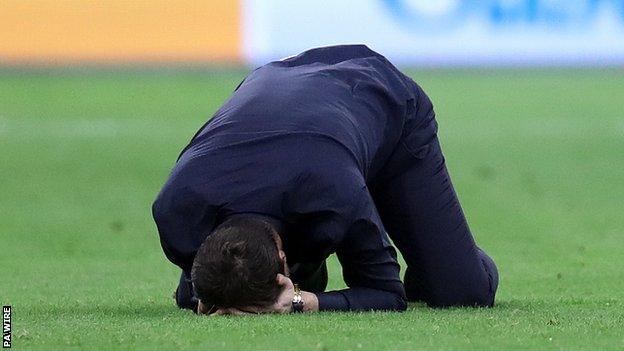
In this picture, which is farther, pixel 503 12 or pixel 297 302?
pixel 503 12

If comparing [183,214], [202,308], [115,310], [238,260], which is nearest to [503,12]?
[115,310]

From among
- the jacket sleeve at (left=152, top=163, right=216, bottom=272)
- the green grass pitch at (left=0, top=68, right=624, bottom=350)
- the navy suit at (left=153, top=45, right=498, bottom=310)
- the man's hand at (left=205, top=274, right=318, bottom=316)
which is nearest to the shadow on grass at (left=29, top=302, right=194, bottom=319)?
the green grass pitch at (left=0, top=68, right=624, bottom=350)

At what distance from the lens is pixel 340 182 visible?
209 inches

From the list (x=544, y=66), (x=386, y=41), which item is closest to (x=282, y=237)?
(x=386, y=41)

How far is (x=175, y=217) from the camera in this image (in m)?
5.36

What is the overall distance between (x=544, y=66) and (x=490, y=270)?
14.0 metres

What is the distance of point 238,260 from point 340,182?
471 millimetres

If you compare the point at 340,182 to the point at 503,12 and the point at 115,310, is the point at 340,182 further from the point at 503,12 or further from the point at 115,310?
the point at 503,12

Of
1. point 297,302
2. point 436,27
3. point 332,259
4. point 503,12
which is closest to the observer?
point 297,302

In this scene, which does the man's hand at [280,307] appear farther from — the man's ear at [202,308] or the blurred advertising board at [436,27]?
the blurred advertising board at [436,27]

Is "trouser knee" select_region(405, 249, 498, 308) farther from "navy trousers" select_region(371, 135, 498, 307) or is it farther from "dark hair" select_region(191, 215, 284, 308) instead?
"dark hair" select_region(191, 215, 284, 308)

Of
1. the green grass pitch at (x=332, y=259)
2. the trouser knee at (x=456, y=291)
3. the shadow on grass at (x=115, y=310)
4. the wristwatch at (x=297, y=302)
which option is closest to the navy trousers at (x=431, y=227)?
the trouser knee at (x=456, y=291)

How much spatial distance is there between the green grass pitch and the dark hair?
137mm

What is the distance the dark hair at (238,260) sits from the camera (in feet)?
16.8
